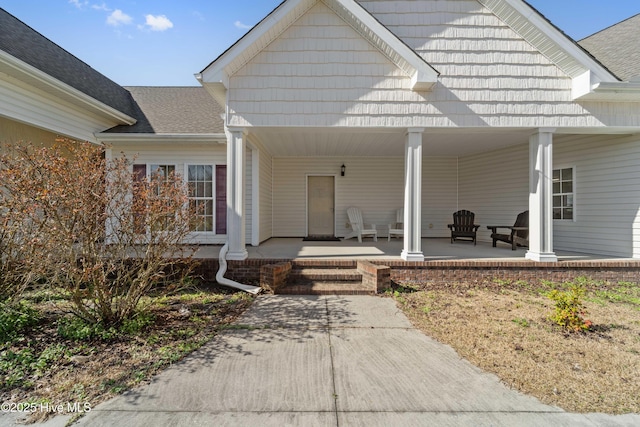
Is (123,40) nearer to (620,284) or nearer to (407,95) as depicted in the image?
(407,95)

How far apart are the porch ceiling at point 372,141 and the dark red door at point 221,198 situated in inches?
48.7

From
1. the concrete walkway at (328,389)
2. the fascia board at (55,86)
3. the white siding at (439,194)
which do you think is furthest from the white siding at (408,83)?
the white siding at (439,194)

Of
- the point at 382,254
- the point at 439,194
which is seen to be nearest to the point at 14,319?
the point at 382,254

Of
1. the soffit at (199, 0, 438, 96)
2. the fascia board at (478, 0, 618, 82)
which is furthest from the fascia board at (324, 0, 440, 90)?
the fascia board at (478, 0, 618, 82)

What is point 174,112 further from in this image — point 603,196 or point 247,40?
point 603,196

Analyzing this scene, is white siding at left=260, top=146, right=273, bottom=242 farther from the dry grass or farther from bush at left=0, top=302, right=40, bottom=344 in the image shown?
bush at left=0, top=302, right=40, bottom=344

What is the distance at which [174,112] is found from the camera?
323 inches

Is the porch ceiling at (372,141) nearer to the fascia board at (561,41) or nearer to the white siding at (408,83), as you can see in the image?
the white siding at (408,83)

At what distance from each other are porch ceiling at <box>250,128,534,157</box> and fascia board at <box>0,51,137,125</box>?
3419 mm

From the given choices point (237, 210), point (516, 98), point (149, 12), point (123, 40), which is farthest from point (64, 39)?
point (516, 98)

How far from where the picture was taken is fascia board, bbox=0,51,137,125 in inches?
188

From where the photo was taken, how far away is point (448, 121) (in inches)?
215

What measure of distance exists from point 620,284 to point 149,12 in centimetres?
1051

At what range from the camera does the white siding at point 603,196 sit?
589 cm
